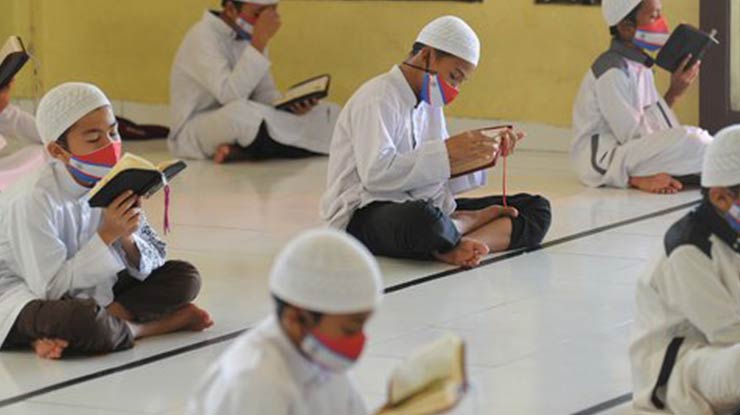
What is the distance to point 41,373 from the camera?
473cm

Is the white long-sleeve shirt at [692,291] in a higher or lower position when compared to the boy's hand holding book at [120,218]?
higher

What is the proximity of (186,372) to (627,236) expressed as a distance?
2422mm

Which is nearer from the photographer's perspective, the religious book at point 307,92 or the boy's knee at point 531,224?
the boy's knee at point 531,224

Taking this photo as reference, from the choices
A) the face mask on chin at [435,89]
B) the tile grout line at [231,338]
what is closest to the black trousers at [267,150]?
the tile grout line at [231,338]

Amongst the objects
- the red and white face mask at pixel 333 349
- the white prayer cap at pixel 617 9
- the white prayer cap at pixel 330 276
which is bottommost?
the white prayer cap at pixel 617 9

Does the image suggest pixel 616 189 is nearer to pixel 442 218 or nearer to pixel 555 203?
pixel 555 203

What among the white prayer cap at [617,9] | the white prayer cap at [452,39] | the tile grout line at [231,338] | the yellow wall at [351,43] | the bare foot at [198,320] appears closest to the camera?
the tile grout line at [231,338]

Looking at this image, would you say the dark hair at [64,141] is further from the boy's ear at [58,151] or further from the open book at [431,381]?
the open book at [431,381]

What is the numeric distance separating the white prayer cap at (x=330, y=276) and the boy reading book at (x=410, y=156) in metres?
3.20

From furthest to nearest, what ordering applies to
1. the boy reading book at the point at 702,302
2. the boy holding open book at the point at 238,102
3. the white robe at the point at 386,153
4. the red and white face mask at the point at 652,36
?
the boy holding open book at the point at 238,102 < the red and white face mask at the point at 652,36 < the white robe at the point at 386,153 < the boy reading book at the point at 702,302

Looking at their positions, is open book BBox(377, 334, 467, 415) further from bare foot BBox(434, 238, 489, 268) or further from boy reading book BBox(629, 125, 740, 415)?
bare foot BBox(434, 238, 489, 268)

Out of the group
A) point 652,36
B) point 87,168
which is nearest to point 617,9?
point 652,36

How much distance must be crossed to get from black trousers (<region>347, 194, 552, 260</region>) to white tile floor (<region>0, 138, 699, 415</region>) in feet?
0.23

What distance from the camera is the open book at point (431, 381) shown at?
2.77 meters
